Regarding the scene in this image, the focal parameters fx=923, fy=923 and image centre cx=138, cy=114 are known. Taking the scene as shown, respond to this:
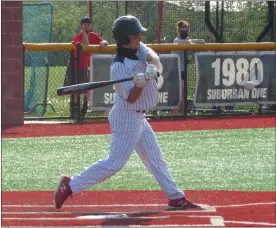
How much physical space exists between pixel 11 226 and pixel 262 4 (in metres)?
18.2

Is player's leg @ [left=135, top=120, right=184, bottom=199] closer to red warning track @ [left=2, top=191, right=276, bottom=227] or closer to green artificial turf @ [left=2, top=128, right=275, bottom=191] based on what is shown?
red warning track @ [left=2, top=191, right=276, bottom=227]

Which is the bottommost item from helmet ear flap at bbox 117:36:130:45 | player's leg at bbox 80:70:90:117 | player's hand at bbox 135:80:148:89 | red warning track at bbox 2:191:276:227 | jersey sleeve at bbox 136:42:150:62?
red warning track at bbox 2:191:276:227

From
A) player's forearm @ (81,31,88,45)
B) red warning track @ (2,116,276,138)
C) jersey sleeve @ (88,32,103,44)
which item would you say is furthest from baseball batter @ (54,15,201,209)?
jersey sleeve @ (88,32,103,44)

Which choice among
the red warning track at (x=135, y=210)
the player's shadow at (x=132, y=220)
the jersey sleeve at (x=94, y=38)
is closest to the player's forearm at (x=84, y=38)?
the jersey sleeve at (x=94, y=38)

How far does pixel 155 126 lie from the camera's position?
15359 mm

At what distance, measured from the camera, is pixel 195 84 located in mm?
16953

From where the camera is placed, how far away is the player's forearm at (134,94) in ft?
24.1

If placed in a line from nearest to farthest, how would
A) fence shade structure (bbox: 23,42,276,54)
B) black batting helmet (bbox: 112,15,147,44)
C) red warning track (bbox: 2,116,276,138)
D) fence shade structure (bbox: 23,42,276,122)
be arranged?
1. black batting helmet (bbox: 112,15,147,44)
2. red warning track (bbox: 2,116,276,138)
3. fence shade structure (bbox: 23,42,276,54)
4. fence shade structure (bbox: 23,42,276,122)

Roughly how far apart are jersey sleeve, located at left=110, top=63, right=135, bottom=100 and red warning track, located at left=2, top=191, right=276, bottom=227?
1008mm

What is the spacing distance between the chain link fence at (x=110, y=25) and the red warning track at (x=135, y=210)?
7.95 metres

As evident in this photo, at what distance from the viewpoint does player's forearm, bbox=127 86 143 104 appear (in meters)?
7.36

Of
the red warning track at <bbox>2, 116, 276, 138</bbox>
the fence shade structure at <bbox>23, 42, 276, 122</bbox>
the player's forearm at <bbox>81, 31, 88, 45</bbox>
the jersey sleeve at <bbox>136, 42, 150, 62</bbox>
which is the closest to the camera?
the jersey sleeve at <bbox>136, 42, 150, 62</bbox>

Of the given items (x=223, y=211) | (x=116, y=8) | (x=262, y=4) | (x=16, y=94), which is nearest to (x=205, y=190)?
(x=223, y=211)

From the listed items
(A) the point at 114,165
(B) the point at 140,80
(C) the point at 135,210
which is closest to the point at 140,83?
(B) the point at 140,80
